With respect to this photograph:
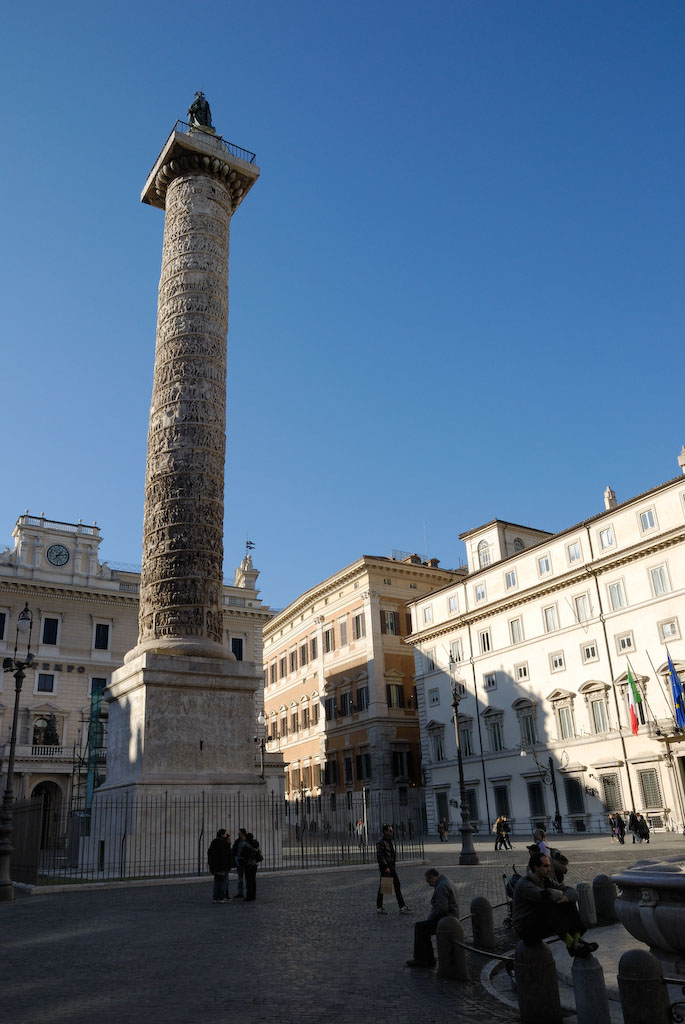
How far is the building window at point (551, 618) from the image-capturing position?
34.0 metres

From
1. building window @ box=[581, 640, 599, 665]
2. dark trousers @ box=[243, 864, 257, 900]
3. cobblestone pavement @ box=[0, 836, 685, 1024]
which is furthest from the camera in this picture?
building window @ box=[581, 640, 599, 665]

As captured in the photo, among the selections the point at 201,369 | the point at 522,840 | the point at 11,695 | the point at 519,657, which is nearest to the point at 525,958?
→ the point at 201,369

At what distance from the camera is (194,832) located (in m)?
17.0

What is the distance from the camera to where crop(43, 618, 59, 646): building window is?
37875 mm

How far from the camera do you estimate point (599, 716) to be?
31.0m

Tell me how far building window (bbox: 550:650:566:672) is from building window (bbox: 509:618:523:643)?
82.4 inches

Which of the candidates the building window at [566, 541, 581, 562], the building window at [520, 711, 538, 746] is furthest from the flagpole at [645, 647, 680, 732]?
the building window at [520, 711, 538, 746]

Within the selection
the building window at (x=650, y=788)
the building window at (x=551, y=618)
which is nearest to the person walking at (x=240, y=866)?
the building window at (x=650, y=788)

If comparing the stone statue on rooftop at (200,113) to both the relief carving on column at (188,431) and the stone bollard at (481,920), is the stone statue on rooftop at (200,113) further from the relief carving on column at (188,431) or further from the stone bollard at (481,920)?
the stone bollard at (481,920)

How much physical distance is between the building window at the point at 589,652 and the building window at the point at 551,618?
5.97ft

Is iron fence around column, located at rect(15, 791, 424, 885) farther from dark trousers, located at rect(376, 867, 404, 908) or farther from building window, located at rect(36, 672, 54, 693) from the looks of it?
building window, located at rect(36, 672, 54, 693)

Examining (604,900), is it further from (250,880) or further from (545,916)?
(250,880)

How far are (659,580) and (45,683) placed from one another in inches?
1041

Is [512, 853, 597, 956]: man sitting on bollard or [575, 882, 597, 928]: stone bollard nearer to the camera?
[512, 853, 597, 956]: man sitting on bollard
